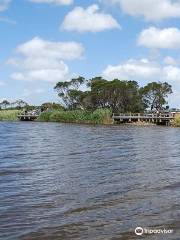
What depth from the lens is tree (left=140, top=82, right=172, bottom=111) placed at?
96750 millimetres

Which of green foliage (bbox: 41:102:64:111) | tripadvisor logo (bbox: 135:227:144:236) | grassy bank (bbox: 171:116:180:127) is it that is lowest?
tripadvisor logo (bbox: 135:227:144:236)

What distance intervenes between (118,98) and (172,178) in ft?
254

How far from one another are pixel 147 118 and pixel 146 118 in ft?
0.69

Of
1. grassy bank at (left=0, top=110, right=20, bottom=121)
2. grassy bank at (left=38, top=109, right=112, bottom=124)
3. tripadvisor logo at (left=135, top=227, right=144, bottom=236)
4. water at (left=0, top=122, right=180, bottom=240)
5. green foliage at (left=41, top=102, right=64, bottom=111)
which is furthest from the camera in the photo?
green foliage at (left=41, top=102, right=64, bottom=111)

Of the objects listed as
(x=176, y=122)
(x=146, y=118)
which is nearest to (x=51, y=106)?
(x=146, y=118)

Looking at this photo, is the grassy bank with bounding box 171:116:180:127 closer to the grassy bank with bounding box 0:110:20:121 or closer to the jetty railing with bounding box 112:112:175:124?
the jetty railing with bounding box 112:112:175:124

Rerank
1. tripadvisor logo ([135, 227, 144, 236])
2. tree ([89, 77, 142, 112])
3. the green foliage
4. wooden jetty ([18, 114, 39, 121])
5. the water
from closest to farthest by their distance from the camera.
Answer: tripadvisor logo ([135, 227, 144, 236])
the water
tree ([89, 77, 142, 112])
wooden jetty ([18, 114, 39, 121])
the green foliage

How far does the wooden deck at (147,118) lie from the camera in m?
82.4

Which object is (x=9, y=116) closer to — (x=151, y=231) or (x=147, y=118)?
(x=147, y=118)

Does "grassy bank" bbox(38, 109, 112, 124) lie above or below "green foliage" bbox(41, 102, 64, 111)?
below

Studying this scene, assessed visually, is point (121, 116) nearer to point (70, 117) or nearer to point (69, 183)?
point (70, 117)

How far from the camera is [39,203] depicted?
13.2m

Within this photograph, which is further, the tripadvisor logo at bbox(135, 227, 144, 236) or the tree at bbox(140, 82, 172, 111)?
the tree at bbox(140, 82, 172, 111)

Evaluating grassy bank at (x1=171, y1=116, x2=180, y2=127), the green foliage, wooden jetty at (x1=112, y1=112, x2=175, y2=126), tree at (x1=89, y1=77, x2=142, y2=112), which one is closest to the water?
grassy bank at (x1=171, y1=116, x2=180, y2=127)
